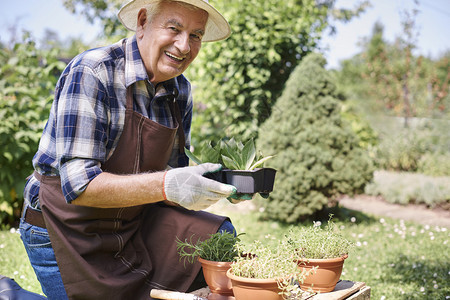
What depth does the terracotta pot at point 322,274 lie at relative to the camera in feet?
5.48

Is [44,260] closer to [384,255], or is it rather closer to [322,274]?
[322,274]

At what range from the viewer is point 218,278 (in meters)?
1.66

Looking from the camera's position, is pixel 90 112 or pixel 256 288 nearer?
pixel 256 288

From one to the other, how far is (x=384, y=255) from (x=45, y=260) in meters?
3.05

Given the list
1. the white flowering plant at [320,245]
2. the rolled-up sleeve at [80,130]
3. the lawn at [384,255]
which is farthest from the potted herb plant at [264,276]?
the lawn at [384,255]

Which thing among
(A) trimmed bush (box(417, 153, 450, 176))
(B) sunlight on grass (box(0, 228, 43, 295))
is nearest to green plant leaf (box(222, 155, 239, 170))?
(B) sunlight on grass (box(0, 228, 43, 295))

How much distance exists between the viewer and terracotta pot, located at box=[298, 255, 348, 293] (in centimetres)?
167

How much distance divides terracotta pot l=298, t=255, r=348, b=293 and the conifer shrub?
3145 millimetres

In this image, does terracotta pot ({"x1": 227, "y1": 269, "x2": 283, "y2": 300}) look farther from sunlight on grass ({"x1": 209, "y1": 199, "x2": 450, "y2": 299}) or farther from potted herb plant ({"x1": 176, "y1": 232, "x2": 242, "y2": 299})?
sunlight on grass ({"x1": 209, "y1": 199, "x2": 450, "y2": 299})

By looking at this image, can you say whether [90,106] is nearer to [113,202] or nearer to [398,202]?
[113,202]

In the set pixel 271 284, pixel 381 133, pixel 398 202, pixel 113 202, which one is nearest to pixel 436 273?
pixel 271 284

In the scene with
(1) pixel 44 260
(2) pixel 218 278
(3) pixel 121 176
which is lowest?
(1) pixel 44 260

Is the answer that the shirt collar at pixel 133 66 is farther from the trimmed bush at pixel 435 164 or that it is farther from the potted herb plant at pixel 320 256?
the trimmed bush at pixel 435 164

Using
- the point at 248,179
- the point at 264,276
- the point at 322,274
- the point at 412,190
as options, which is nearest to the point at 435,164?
the point at 412,190
